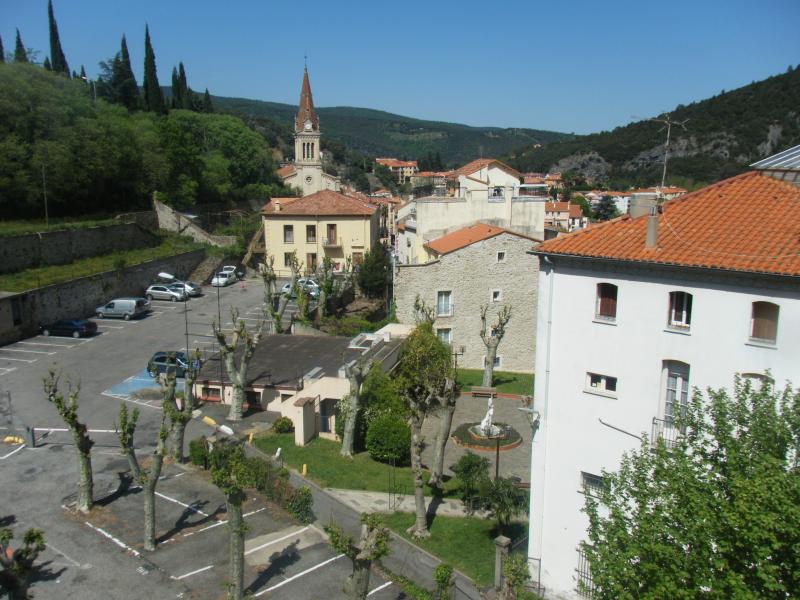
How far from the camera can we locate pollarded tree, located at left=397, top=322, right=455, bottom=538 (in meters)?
20.2

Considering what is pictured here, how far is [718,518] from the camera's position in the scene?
8906 mm

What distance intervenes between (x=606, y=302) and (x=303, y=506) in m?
10.6

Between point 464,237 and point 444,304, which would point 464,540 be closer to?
point 444,304

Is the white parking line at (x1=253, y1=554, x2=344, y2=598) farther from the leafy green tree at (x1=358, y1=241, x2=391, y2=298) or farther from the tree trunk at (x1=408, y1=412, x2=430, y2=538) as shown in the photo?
the leafy green tree at (x1=358, y1=241, x2=391, y2=298)

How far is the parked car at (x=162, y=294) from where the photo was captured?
151ft

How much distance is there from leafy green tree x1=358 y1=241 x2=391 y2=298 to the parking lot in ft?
63.4

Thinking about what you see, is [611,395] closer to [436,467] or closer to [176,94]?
[436,467]

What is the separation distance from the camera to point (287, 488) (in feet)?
63.4

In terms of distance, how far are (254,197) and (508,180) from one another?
40.3 meters

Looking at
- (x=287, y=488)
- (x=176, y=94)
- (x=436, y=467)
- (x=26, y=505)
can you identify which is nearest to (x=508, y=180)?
(x=436, y=467)

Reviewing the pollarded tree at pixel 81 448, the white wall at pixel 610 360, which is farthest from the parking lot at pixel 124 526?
the white wall at pixel 610 360

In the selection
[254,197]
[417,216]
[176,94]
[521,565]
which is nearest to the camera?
[521,565]

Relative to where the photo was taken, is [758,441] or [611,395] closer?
[758,441]

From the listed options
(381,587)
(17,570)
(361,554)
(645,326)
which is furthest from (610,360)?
(17,570)
